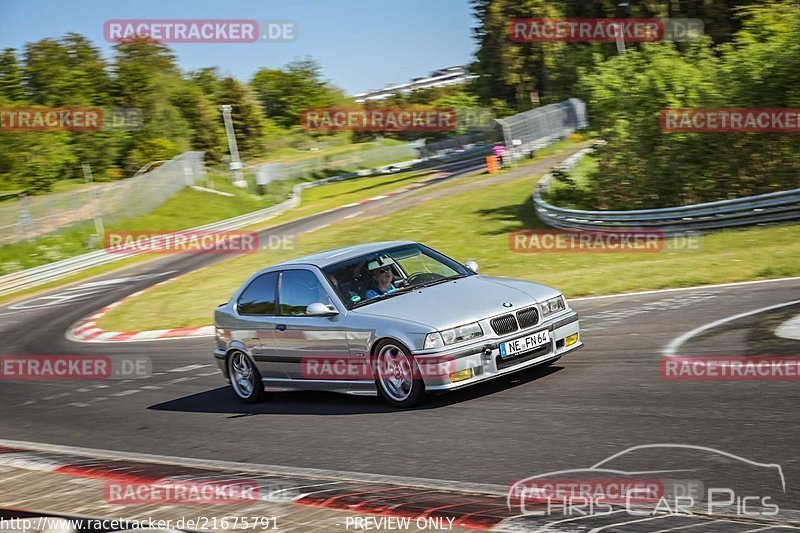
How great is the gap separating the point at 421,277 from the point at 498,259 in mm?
12269

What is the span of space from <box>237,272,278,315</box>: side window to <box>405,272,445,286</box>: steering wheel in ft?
4.89

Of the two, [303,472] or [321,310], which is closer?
[303,472]

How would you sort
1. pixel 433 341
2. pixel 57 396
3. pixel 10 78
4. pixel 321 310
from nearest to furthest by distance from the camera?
pixel 433 341 → pixel 321 310 → pixel 57 396 → pixel 10 78

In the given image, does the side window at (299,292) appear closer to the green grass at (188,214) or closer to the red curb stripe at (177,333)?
the red curb stripe at (177,333)

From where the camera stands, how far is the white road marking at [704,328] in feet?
28.6

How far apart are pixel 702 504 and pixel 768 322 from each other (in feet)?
19.2

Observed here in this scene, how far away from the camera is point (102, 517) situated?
14.1 ft

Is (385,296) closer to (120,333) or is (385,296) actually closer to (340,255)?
(340,255)

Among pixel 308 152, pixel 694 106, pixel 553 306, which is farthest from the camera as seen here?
pixel 308 152

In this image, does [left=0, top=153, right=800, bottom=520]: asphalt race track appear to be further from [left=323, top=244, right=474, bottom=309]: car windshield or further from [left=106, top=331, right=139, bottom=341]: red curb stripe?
[left=106, top=331, right=139, bottom=341]: red curb stripe

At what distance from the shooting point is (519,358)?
7789 mm

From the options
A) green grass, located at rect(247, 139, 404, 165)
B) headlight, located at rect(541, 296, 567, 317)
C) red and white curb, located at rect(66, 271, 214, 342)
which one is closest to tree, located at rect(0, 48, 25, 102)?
green grass, located at rect(247, 139, 404, 165)

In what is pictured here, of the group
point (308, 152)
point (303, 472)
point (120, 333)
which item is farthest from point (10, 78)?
point (303, 472)

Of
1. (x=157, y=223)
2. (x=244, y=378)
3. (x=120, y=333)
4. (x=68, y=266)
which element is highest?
(x=244, y=378)
